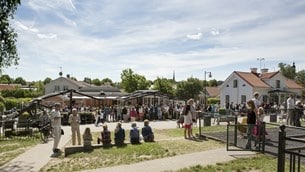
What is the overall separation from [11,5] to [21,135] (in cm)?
699

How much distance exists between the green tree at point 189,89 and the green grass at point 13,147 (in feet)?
187

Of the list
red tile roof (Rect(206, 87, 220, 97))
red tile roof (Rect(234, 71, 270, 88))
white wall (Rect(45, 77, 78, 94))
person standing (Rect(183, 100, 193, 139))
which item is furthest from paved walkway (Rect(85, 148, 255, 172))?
red tile roof (Rect(206, 87, 220, 97))

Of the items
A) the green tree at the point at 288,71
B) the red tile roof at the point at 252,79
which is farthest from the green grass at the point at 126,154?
the green tree at the point at 288,71

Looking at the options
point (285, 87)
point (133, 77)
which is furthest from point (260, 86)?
point (133, 77)

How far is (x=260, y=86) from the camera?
4928 cm

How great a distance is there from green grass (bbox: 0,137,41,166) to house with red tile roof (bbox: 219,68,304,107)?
36.1m

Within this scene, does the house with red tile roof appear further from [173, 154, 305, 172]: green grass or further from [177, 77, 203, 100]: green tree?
[173, 154, 305, 172]: green grass

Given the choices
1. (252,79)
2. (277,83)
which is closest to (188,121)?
(252,79)

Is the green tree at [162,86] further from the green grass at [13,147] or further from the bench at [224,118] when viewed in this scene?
the green grass at [13,147]

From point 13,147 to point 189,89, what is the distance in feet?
197

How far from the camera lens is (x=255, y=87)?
48.4m

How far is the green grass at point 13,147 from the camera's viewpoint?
13.2 meters

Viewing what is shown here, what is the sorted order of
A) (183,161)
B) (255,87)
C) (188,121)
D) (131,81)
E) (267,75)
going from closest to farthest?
(183,161) < (188,121) < (255,87) < (267,75) < (131,81)

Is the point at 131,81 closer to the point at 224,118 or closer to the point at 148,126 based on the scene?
the point at 224,118
